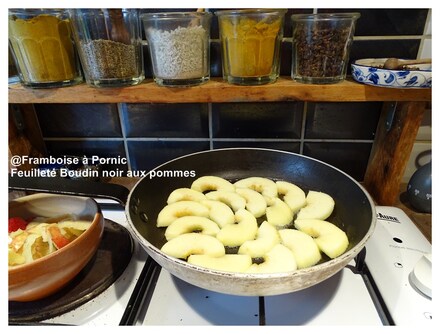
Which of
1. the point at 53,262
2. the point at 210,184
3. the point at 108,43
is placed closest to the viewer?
the point at 53,262

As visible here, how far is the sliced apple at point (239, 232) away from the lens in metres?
0.48

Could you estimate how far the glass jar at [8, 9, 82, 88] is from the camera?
491mm

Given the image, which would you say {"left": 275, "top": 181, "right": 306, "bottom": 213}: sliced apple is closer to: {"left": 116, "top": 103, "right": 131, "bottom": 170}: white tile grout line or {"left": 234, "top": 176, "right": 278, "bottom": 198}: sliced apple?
{"left": 234, "top": 176, "right": 278, "bottom": 198}: sliced apple

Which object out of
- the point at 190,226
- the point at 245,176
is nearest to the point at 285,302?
the point at 190,226

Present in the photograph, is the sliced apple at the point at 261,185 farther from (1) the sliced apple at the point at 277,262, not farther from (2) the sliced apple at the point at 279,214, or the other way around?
(1) the sliced apple at the point at 277,262

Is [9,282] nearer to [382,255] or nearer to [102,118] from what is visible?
[102,118]

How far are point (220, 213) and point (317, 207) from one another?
6.8 inches

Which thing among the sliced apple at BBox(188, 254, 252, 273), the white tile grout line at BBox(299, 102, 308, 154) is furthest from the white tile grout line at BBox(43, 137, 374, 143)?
the sliced apple at BBox(188, 254, 252, 273)

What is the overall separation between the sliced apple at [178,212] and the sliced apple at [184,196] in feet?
0.09

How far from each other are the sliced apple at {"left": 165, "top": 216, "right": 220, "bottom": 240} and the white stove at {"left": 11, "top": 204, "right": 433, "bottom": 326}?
0.22 feet

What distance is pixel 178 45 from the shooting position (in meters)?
0.50

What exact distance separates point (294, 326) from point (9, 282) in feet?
1.23

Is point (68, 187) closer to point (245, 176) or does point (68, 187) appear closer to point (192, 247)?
point (192, 247)

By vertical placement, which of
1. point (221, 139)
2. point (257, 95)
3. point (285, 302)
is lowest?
point (285, 302)
